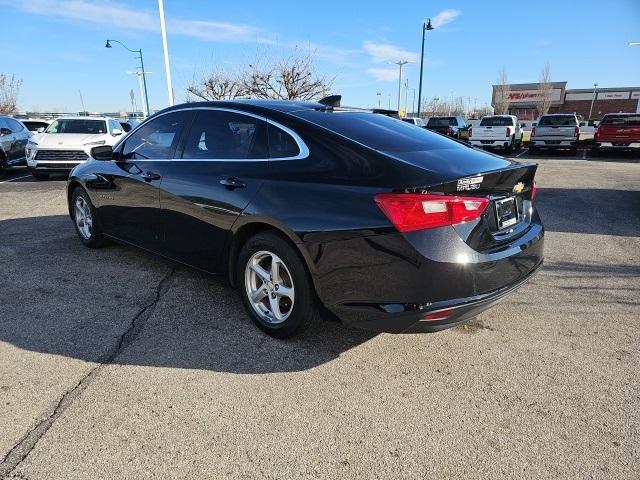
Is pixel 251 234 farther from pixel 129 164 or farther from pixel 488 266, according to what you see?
pixel 129 164

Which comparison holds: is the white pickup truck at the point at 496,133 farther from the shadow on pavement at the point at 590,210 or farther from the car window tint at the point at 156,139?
the car window tint at the point at 156,139

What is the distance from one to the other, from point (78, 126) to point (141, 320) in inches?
441

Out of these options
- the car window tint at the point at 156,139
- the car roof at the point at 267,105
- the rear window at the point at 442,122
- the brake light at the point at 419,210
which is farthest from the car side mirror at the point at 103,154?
the rear window at the point at 442,122

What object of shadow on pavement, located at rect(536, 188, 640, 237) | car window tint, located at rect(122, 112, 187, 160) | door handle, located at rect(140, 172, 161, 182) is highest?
car window tint, located at rect(122, 112, 187, 160)

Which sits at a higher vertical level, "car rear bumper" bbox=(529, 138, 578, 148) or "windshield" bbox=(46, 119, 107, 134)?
"windshield" bbox=(46, 119, 107, 134)

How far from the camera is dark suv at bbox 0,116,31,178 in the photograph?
12477mm

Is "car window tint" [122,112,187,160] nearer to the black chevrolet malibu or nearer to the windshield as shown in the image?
the black chevrolet malibu

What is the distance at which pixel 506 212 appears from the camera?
118 inches

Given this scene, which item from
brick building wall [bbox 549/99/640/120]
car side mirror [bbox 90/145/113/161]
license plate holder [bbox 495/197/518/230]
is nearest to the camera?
license plate holder [bbox 495/197/518/230]

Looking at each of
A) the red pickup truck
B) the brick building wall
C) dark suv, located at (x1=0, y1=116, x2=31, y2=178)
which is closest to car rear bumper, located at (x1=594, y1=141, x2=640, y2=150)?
the red pickup truck

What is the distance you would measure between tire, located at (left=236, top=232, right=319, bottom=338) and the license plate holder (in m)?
1.24

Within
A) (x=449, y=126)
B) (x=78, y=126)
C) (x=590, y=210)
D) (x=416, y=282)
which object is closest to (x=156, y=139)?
(x=416, y=282)

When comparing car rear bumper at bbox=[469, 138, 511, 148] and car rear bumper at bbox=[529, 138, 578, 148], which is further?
car rear bumper at bbox=[469, 138, 511, 148]

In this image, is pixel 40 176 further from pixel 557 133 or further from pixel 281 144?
pixel 557 133
